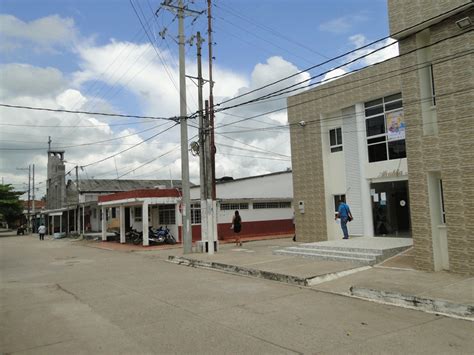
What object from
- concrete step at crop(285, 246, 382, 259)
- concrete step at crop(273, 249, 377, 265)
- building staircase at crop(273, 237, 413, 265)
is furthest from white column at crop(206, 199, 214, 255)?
concrete step at crop(285, 246, 382, 259)

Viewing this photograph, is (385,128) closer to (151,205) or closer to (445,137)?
(445,137)

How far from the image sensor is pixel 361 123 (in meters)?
19.3

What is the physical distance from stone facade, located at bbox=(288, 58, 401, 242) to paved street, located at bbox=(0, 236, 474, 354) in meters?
10.2

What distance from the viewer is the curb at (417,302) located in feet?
24.3

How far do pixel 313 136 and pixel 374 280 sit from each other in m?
12.0

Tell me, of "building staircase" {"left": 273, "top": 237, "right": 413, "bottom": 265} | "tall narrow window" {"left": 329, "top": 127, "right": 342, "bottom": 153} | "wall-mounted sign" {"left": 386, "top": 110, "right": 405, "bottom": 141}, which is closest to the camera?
"building staircase" {"left": 273, "top": 237, "right": 413, "bottom": 265}

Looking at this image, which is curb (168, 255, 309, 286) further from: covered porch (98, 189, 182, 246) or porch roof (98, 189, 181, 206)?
porch roof (98, 189, 181, 206)

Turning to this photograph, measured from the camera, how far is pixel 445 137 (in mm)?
10820

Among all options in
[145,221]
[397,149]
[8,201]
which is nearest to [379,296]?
[397,149]

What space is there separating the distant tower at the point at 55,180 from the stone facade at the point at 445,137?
46.0m

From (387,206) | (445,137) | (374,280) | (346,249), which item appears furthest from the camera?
(387,206)

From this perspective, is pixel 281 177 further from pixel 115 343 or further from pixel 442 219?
pixel 115 343

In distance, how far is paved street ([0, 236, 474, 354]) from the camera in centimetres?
604

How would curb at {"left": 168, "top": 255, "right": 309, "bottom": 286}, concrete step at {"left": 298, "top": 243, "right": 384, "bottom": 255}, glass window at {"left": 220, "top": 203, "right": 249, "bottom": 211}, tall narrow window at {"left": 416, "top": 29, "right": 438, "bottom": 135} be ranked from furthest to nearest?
glass window at {"left": 220, "top": 203, "right": 249, "bottom": 211}
concrete step at {"left": 298, "top": 243, "right": 384, "bottom": 255}
tall narrow window at {"left": 416, "top": 29, "right": 438, "bottom": 135}
curb at {"left": 168, "top": 255, "right": 309, "bottom": 286}
